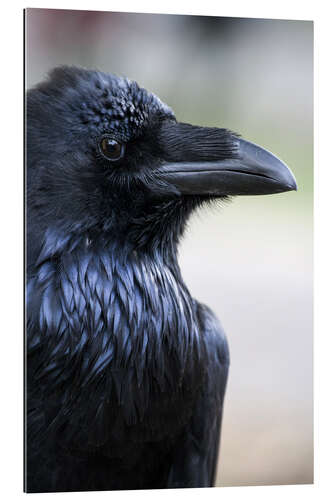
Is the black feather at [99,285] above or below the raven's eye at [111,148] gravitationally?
below

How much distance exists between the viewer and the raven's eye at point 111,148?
232cm

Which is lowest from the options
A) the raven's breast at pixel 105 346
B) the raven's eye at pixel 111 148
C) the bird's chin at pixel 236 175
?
the raven's breast at pixel 105 346

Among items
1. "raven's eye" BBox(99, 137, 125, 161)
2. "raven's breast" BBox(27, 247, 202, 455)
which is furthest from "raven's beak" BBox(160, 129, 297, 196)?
"raven's breast" BBox(27, 247, 202, 455)

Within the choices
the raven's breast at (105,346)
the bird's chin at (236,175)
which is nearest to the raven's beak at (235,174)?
the bird's chin at (236,175)

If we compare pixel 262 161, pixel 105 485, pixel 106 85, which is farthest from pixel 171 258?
pixel 105 485

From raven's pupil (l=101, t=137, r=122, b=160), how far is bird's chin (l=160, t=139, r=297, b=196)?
0.17 m

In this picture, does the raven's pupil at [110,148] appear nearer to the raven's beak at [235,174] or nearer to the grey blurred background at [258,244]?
the raven's beak at [235,174]

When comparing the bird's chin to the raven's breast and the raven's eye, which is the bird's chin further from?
the raven's breast

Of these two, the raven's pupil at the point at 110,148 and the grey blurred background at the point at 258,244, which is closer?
the raven's pupil at the point at 110,148
